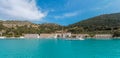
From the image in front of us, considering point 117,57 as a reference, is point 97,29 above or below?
above

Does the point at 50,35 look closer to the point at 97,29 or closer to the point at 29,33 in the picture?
the point at 29,33

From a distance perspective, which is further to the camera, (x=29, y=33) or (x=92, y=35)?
(x=29, y=33)

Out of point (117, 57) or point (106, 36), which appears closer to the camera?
point (117, 57)

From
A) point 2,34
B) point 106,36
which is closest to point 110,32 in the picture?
point 106,36

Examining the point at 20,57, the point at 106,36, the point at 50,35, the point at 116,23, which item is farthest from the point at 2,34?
the point at 20,57

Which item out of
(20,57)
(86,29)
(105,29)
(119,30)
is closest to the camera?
(20,57)

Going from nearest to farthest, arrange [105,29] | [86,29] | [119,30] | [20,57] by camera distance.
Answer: [20,57] → [119,30] → [105,29] → [86,29]

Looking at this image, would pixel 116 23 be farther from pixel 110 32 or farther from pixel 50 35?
pixel 50 35

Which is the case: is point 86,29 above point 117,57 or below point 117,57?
above

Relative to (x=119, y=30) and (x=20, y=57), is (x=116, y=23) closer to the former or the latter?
(x=119, y=30)
